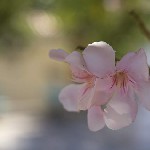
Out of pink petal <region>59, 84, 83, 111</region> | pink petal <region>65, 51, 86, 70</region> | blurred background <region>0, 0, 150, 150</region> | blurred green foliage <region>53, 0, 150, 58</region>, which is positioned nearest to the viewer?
pink petal <region>65, 51, 86, 70</region>

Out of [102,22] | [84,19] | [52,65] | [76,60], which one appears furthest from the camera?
[52,65]

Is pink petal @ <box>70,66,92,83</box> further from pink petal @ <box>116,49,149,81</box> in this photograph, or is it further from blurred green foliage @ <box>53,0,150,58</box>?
blurred green foliage @ <box>53,0,150,58</box>

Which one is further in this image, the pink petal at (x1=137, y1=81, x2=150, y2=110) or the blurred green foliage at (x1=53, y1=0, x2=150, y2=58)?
the blurred green foliage at (x1=53, y1=0, x2=150, y2=58)

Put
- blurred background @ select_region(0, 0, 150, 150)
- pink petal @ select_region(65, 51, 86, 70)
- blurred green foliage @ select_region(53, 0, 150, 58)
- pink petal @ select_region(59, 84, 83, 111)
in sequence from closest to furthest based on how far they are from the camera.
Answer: pink petal @ select_region(65, 51, 86, 70) → pink petal @ select_region(59, 84, 83, 111) → blurred green foliage @ select_region(53, 0, 150, 58) → blurred background @ select_region(0, 0, 150, 150)

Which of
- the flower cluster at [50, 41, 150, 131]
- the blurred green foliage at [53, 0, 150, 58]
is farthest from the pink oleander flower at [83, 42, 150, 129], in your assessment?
the blurred green foliage at [53, 0, 150, 58]

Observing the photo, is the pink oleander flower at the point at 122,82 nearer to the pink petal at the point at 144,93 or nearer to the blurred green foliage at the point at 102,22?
the pink petal at the point at 144,93

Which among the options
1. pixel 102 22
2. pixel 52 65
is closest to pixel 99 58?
pixel 102 22

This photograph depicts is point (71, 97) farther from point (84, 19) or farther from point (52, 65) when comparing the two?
point (52, 65)

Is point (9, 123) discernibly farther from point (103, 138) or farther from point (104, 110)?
point (104, 110)
